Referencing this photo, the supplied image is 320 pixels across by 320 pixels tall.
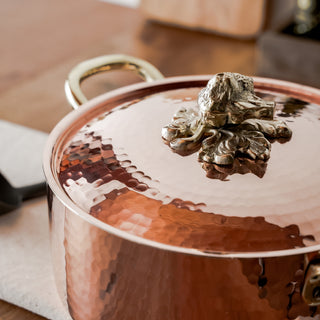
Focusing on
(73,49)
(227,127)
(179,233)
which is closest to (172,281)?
(179,233)

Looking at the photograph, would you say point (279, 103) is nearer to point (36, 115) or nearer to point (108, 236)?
point (108, 236)

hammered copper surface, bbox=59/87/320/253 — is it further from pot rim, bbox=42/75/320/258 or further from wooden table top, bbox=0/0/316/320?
wooden table top, bbox=0/0/316/320

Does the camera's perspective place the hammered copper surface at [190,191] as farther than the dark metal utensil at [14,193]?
No

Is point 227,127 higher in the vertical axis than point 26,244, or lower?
higher

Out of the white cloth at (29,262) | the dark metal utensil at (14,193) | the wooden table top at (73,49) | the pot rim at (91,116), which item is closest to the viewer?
the pot rim at (91,116)

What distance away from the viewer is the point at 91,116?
0.61 metres

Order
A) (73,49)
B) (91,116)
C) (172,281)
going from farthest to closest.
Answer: (73,49), (91,116), (172,281)

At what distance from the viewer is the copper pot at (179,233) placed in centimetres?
42

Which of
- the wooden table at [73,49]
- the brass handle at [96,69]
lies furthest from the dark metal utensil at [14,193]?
the wooden table at [73,49]

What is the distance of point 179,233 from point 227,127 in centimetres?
12

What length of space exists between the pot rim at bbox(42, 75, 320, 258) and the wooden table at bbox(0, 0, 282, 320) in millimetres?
350

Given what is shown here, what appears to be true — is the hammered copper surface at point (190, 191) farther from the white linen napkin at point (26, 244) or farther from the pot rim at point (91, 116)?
the white linen napkin at point (26, 244)

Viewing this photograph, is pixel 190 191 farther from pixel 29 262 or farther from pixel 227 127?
pixel 29 262

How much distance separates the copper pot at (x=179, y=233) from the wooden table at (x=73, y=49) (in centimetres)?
47
